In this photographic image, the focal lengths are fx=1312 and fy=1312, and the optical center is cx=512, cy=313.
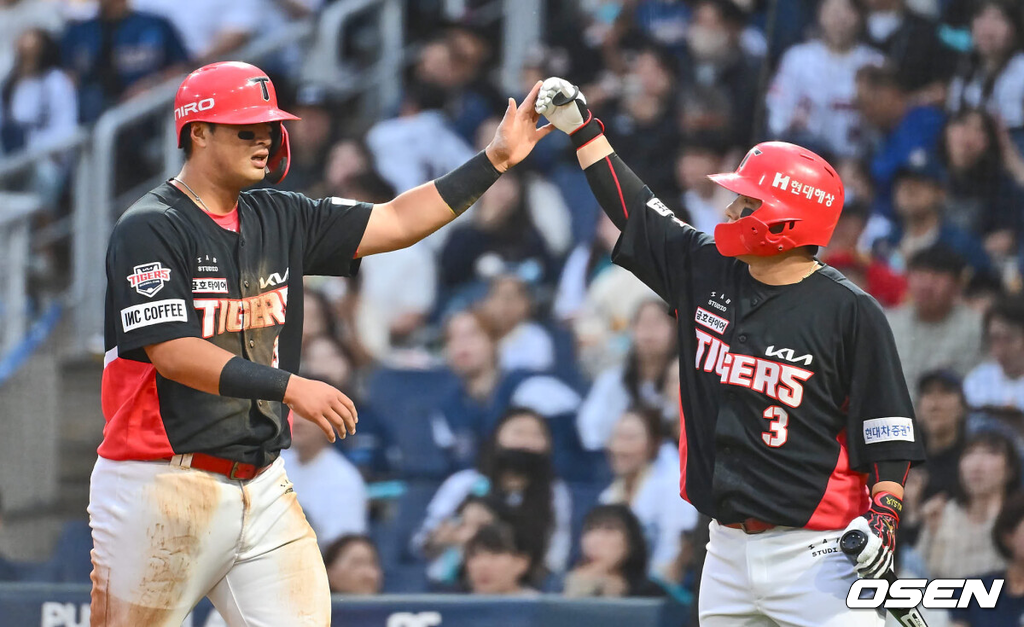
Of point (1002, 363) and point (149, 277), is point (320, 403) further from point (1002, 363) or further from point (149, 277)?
point (1002, 363)

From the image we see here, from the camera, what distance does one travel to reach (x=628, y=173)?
3.74 metres

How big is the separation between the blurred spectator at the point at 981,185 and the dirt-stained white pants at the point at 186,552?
4.06m

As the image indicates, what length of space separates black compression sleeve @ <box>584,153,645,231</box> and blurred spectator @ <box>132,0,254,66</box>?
5620 millimetres

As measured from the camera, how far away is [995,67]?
6.45 meters

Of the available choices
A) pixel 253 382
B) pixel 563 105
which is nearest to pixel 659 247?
pixel 563 105

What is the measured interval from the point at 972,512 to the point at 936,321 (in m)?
0.91

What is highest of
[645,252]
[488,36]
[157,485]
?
[488,36]

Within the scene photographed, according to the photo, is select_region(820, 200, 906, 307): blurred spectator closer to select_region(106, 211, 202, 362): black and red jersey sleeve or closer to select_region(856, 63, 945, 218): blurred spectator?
select_region(856, 63, 945, 218): blurred spectator

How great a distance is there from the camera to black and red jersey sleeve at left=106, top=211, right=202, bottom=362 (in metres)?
3.16

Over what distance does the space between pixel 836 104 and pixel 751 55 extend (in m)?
0.89

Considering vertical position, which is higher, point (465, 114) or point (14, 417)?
point (465, 114)

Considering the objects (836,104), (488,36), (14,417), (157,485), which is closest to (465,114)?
(488,36)

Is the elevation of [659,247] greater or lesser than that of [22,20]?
lesser

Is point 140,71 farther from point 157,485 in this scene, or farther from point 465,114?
point 157,485
